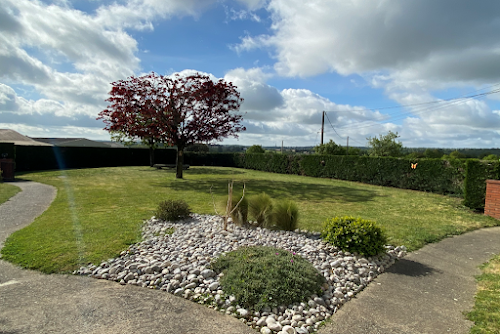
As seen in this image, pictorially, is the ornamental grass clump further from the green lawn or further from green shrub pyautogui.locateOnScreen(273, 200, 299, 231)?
the green lawn

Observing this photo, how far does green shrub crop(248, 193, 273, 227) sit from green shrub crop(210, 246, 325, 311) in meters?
1.99

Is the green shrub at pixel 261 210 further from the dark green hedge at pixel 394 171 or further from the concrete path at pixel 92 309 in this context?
the dark green hedge at pixel 394 171

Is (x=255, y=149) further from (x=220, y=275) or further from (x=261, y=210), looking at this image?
(x=220, y=275)

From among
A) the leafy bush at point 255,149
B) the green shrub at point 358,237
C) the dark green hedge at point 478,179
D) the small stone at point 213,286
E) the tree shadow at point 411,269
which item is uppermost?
the leafy bush at point 255,149

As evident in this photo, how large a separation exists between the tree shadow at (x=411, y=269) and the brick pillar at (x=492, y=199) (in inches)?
218

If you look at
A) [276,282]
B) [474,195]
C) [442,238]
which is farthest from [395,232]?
[474,195]

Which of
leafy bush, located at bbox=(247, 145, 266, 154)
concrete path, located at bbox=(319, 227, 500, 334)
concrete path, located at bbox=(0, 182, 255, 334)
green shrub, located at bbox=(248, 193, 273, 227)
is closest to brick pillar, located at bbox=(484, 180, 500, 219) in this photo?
concrete path, located at bbox=(319, 227, 500, 334)

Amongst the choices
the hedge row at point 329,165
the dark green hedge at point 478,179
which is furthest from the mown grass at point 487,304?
the hedge row at point 329,165

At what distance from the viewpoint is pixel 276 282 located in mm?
3354

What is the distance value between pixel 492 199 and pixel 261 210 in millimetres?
6912

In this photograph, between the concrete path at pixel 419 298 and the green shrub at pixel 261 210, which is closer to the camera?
the concrete path at pixel 419 298

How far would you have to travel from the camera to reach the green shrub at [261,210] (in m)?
6.08

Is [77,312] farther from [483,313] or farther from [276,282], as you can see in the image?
[483,313]

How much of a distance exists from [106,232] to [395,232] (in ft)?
18.9
